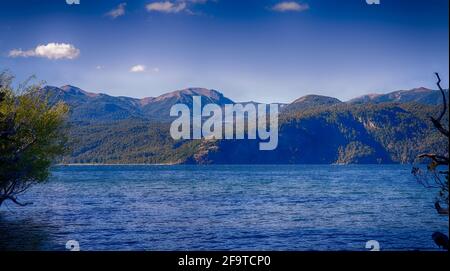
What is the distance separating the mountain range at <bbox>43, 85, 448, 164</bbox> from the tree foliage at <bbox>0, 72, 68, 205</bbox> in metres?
27.2

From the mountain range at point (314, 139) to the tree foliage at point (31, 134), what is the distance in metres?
27.2

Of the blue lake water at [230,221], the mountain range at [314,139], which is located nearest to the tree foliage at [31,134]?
the blue lake water at [230,221]

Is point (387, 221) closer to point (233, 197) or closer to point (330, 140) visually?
point (233, 197)

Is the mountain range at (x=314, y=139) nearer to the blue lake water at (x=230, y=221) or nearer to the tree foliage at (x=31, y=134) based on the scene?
the blue lake water at (x=230, y=221)

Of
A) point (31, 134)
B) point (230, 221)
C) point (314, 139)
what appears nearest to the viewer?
point (31, 134)

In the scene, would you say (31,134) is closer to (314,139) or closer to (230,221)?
(230,221)

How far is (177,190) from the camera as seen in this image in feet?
156

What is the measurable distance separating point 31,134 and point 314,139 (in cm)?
6112

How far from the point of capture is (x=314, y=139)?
241 ft

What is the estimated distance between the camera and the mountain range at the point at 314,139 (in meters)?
52.5

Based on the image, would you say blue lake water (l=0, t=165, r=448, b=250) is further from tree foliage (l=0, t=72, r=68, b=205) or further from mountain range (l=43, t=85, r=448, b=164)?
mountain range (l=43, t=85, r=448, b=164)

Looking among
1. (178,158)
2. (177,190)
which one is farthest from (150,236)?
(178,158)

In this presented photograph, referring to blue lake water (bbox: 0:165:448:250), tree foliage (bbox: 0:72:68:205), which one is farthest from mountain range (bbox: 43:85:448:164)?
tree foliage (bbox: 0:72:68:205)

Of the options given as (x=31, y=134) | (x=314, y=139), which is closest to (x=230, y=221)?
(x=31, y=134)
